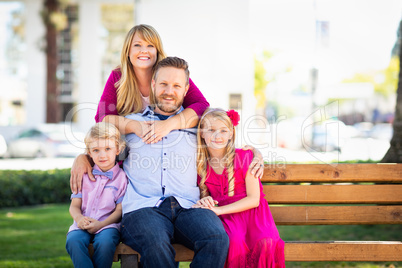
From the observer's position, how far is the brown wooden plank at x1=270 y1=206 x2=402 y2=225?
10.7ft

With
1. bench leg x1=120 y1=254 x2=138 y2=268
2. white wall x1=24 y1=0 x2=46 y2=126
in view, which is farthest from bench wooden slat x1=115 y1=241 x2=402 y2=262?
white wall x1=24 y1=0 x2=46 y2=126

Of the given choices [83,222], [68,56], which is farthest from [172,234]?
[68,56]

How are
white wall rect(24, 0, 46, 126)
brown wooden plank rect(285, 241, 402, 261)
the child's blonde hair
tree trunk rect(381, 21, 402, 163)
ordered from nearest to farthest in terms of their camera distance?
brown wooden plank rect(285, 241, 402, 261) → the child's blonde hair → tree trunk rect(381, 21, 402, 163) → white wall rect(24, 0, 46, 126)

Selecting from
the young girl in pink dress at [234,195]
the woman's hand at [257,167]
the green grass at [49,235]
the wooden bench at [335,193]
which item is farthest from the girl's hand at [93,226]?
Answer: the green grass at [49,235]

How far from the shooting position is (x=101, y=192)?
314cm

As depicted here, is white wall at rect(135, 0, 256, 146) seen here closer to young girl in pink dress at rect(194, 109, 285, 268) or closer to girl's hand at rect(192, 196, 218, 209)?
young girl in pink dress at rect(194, 109, 285, 268)

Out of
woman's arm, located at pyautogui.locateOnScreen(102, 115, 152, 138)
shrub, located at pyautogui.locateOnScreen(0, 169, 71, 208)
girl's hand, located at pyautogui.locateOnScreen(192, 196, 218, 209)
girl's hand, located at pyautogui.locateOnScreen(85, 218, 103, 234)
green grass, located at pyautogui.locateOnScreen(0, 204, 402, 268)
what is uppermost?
woman's arm, located at pyautogui.locateOnScreen(102, 115, 152, 138)

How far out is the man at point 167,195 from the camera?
268 cm

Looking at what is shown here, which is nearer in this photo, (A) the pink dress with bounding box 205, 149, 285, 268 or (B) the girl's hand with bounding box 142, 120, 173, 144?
(A) the pink dress with bounding box 205, 149, 285, 268

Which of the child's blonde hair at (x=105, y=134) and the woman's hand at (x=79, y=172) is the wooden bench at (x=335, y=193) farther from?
the woman's hand at (x=79, y=172)

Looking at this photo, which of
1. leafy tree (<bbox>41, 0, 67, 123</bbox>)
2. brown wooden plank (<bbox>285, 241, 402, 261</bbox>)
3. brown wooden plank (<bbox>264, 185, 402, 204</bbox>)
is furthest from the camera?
leafy tree (<bbox>41, 0, 67, 123</bbox>)

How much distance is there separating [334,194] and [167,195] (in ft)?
4.19

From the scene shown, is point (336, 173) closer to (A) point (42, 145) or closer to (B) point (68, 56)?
(A) point (42, 145)

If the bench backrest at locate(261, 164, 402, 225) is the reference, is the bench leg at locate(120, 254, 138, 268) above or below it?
below
